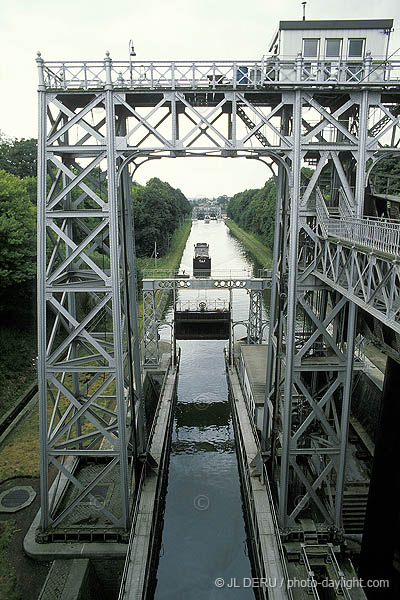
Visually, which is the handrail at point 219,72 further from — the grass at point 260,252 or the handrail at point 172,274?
the grass at point 260,252

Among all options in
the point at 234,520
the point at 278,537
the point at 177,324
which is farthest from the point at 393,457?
the point at 177,324

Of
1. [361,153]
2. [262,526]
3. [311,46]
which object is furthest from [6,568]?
[311,46]

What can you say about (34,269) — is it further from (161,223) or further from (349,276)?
(161,223)

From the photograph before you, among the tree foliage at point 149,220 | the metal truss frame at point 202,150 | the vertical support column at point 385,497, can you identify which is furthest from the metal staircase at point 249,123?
the tree foliage at point 149,220

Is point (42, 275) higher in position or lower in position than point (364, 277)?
lower

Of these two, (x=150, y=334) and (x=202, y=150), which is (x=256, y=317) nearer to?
(x=150, y=334)

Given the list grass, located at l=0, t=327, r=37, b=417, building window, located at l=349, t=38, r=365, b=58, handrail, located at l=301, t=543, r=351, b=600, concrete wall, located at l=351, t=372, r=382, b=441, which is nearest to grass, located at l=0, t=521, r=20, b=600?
handrail, located at l=301, t=543, r=351, b=600
